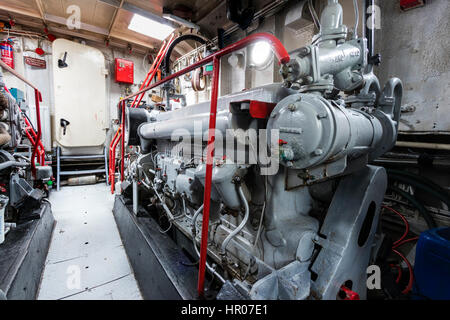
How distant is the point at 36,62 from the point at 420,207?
705cm

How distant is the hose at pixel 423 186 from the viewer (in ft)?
4.48

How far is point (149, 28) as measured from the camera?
4.52 meters

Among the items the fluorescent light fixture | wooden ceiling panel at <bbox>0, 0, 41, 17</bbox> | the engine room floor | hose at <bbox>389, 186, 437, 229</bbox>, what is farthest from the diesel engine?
wooden ceiling panel at <bbox>0, 0, 41, 17</bbox>

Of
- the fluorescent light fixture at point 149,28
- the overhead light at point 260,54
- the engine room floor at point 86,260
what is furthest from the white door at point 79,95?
the overhead light at point 260,54

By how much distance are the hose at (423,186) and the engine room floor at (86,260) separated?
2.20m

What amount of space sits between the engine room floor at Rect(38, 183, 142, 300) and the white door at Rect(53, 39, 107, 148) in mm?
2338

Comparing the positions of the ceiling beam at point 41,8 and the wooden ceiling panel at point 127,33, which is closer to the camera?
the ceiling beam at point 41,8

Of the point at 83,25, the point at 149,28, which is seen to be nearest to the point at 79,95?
the point at 83,25

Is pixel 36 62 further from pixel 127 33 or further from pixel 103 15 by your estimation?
pixel 127 33

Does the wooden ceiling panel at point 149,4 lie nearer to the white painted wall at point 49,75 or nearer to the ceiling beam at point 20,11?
the ceiling beam at point 20,11

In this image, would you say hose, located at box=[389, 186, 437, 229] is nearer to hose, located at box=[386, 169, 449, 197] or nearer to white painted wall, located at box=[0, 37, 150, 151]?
hose, located at box=[386, 169, 449, 197]

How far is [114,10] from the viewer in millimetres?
4066

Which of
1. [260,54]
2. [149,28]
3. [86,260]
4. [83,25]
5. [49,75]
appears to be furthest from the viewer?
[49,75]

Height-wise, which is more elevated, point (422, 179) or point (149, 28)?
point (149, 28)
